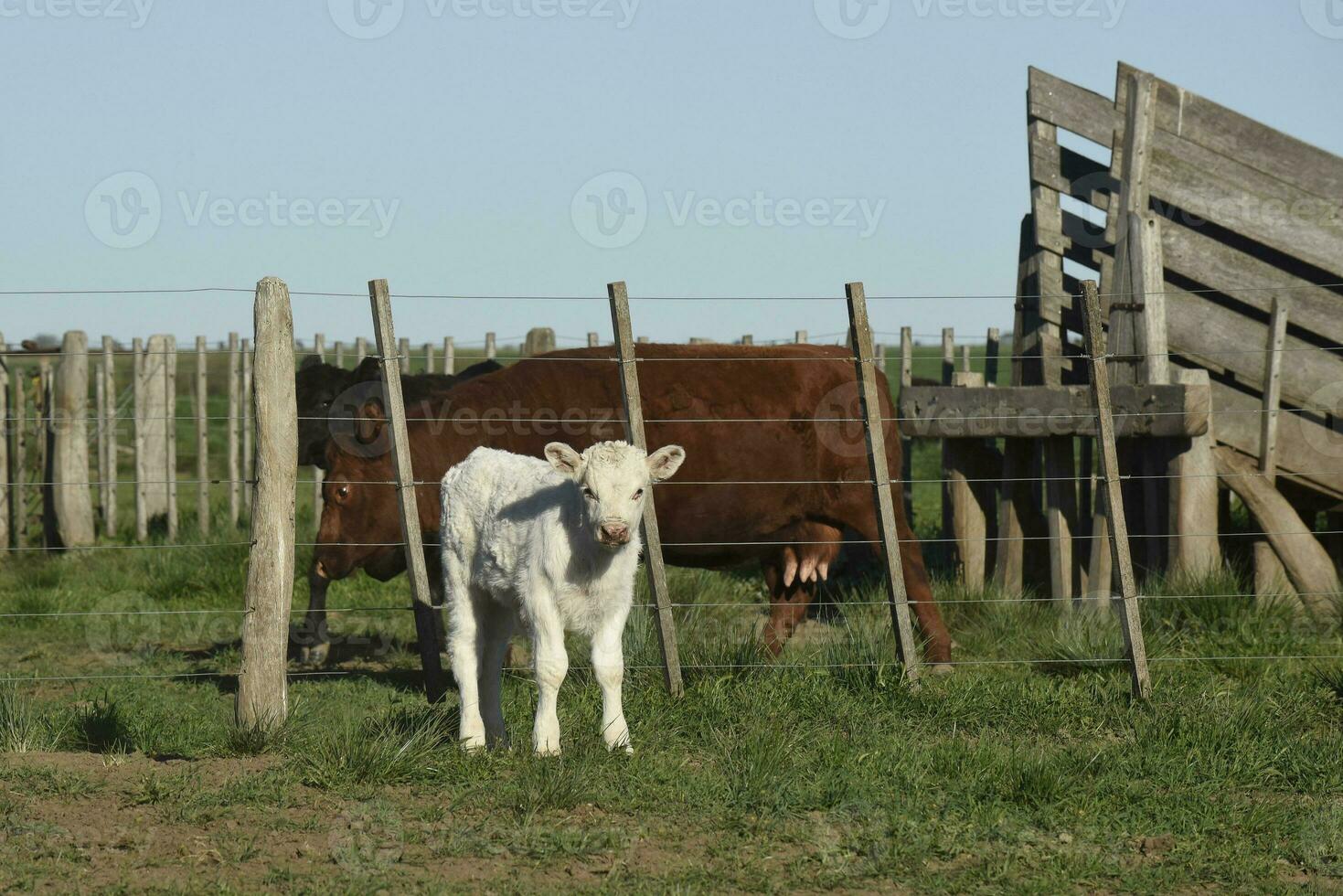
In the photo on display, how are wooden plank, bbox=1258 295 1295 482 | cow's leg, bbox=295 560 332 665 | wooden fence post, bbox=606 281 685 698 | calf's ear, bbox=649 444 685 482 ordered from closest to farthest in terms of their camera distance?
calf's ear, bbox=649 444 685 482, wooden fence post, bbox=606 281 685 698, wooden plank, bbox=1258 295 1295 482, cow's leg, bbox=295 560 332 665

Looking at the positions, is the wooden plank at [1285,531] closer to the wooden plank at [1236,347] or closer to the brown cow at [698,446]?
the wooden plank at [1236,347]

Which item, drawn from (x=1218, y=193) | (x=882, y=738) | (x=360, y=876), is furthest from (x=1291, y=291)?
(x=360, y=876)

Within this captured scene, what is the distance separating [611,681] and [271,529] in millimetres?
1781

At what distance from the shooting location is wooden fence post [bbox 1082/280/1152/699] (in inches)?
284

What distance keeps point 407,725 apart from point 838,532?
4.53m

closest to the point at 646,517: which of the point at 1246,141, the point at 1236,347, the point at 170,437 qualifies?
the point at 1236,347

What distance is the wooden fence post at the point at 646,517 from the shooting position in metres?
7.12

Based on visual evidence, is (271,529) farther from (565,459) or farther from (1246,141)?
(1246,141)

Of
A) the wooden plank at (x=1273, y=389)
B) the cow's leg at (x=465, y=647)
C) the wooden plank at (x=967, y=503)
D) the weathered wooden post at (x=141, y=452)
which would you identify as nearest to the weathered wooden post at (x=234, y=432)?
the weathered wooden post at (x=141, y=452)

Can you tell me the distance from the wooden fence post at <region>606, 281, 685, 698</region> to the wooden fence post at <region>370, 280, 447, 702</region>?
1161 mm

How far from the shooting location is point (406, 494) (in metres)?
7.03

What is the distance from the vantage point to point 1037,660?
7.92 metres

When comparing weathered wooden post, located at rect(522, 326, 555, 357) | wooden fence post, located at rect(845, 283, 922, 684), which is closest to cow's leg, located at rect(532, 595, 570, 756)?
wooden fence post, located at rect(845, 283, 922, 684)

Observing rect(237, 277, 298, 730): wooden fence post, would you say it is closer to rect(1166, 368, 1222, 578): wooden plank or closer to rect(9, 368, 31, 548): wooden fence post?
rect(1166, 368, 1222, 578): wooden plank
